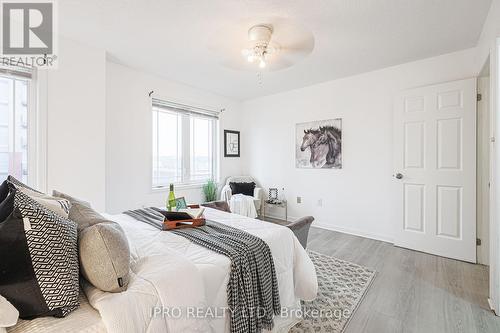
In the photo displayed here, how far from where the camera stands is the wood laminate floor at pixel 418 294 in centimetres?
175

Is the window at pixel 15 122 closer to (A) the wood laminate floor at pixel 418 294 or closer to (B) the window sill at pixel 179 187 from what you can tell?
(B) the window sill at pixel 179 187

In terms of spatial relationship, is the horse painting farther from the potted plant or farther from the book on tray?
the book on tray

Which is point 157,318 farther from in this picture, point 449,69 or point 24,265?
point 449,69

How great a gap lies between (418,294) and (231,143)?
3.91 metres

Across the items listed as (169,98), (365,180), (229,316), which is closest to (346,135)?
(365,180)

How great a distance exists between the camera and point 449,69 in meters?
2.95

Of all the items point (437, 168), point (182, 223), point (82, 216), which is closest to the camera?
point (82, 216)

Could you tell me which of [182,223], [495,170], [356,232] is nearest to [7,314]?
[182,223]

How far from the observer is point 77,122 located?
8.80 feet

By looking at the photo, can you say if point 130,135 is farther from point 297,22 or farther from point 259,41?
point 297,22

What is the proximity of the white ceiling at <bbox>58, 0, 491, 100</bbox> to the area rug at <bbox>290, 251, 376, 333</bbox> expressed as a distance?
252 cm

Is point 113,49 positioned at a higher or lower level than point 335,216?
higher

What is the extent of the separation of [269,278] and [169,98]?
3405 mm

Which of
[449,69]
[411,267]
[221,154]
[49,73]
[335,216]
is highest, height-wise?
[449,69]
